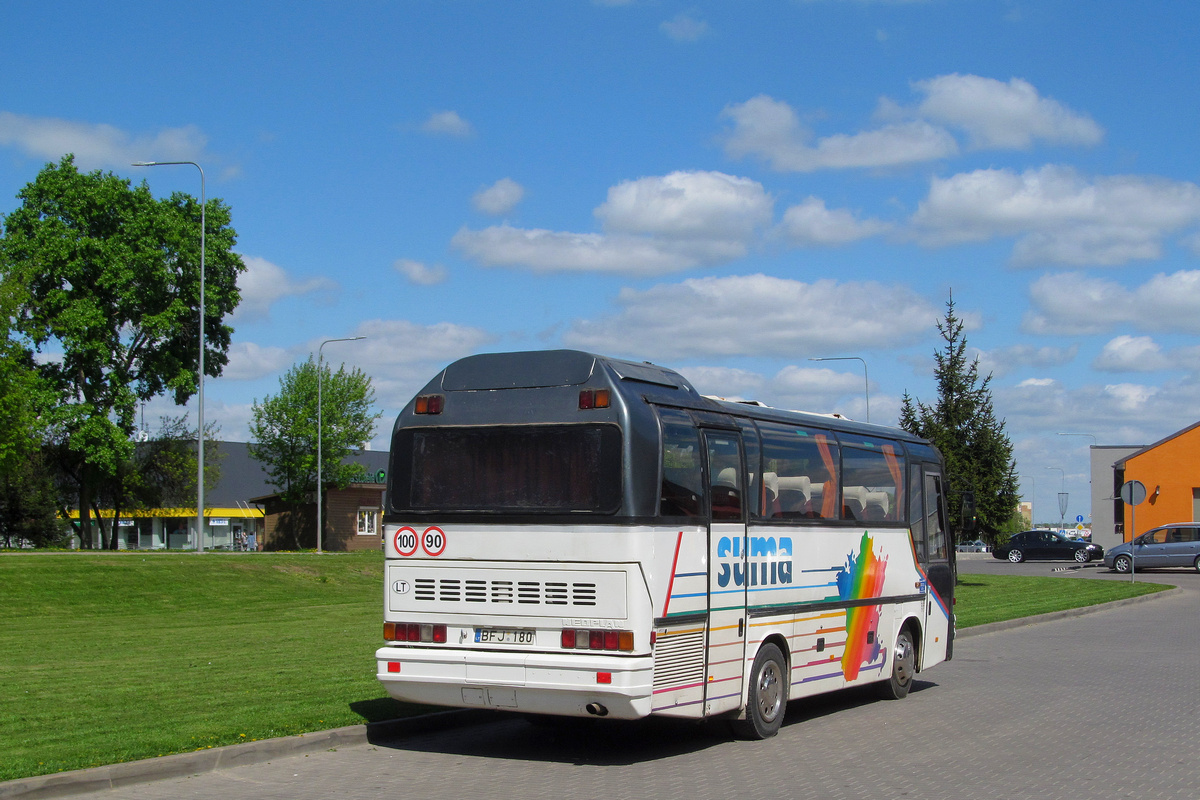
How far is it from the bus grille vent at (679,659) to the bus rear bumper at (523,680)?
162 millimetres

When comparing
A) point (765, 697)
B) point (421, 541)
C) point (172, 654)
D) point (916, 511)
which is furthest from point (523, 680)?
point (172, 654)

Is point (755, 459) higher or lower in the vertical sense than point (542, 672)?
higher

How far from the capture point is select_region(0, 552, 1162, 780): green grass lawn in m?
9.83

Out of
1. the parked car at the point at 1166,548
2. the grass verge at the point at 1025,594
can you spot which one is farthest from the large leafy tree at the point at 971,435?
the parked car at the point at 1166,548

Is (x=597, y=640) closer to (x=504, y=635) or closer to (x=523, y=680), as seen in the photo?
(x=523, y=680)

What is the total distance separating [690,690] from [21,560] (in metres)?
27.5

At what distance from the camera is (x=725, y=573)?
33.4 ft

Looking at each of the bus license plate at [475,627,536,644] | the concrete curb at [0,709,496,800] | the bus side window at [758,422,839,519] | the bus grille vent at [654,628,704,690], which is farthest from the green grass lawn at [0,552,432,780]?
the bus side window at [758,422,839,519]

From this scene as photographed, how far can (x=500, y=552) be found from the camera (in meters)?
9.68

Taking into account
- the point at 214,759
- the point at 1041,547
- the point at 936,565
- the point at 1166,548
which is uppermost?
the point at 936,565

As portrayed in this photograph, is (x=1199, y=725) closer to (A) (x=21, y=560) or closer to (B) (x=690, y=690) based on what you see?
(B) (x=690, y=690)

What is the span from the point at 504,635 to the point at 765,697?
2682 millimetres

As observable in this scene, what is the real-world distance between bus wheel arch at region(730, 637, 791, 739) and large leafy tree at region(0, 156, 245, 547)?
1697 inches

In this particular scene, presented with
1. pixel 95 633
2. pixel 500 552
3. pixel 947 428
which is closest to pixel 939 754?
pixel 500 552
